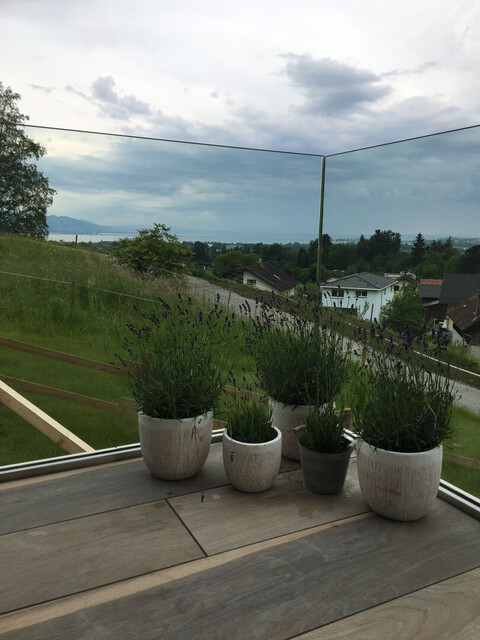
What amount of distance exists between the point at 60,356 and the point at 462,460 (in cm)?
192

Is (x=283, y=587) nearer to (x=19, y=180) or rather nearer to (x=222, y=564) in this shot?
(x=222, y=564)

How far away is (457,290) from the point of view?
85.2 inches

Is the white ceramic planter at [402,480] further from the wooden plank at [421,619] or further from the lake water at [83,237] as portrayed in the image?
the lake water at [83,237]

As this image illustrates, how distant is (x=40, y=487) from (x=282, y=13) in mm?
2715

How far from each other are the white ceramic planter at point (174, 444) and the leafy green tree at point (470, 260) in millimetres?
1260

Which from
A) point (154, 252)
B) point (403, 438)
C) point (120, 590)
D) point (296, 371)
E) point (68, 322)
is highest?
point (154, 252)

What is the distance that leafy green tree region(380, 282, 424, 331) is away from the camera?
2277mm

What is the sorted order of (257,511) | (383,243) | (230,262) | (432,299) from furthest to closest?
(230,262) → (383,243) → (432,299) → (257,511)

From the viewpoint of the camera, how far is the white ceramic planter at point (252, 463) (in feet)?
6.38

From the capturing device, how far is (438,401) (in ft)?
6.04

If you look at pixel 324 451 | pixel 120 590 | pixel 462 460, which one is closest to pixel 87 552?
pixel 120 590

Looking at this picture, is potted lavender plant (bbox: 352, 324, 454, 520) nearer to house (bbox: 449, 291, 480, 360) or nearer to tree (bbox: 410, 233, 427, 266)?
house (bbox: 449, 291, 480, 360)

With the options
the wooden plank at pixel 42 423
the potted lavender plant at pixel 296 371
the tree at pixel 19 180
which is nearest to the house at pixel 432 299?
the potted lavender plant at pixel 296 371

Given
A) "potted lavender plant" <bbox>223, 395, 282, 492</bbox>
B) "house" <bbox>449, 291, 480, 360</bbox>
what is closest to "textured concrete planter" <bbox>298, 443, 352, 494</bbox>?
"potted lavender plant" <bbox>223, 395, 282, 492</bbox>
